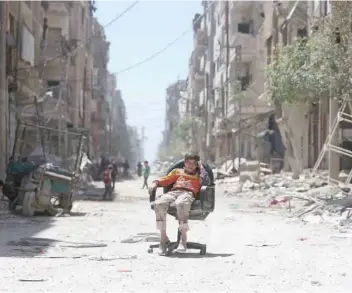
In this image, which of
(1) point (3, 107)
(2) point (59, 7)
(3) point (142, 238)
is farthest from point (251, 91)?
(3) point (142, 238)

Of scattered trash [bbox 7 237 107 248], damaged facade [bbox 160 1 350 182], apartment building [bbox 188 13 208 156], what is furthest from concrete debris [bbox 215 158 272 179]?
apartment building [bbox 188 13 208 156]

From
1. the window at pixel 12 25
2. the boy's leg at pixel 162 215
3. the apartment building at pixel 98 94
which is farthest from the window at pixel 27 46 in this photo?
the apartment building at pixel 98 94

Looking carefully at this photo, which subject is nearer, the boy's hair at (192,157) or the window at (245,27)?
the boy's hair at (192,157)

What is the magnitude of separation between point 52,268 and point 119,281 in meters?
1.12

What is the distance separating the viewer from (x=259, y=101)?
145 ft

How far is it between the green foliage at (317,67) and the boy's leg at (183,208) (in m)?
8.36

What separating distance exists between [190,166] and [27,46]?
19.7m

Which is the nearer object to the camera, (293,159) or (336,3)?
(336,3)

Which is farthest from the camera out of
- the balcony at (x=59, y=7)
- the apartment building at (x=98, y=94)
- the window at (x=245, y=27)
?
the apartment building at (x=98, y=94)

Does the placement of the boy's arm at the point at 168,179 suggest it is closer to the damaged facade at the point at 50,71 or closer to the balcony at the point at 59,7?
the damaged facade at the point at 50,71

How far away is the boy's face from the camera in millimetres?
8992

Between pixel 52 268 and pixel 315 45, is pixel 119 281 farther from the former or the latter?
pixel 315 45

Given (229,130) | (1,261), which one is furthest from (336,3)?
(229,130)

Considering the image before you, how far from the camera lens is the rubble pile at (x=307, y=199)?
14.7m
